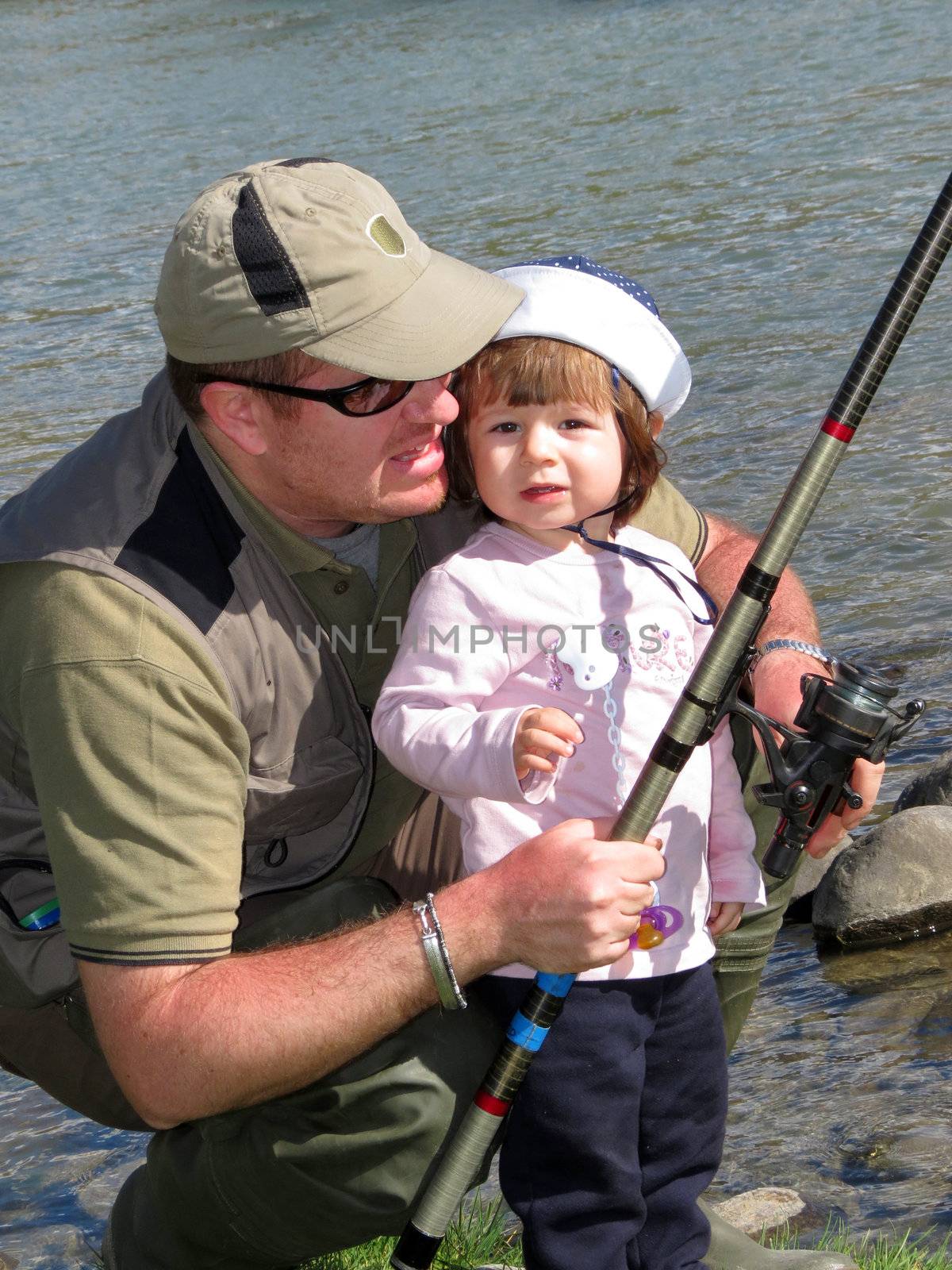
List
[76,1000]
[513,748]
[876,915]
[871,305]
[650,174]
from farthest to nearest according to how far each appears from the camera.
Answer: [650,174] → [871,305] → [876,915] → [76,1000] → [513,748]

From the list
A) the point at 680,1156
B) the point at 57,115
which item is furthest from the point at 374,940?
the point at 57,115

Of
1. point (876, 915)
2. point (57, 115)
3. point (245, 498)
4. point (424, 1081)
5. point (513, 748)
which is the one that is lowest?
point (876, 915)

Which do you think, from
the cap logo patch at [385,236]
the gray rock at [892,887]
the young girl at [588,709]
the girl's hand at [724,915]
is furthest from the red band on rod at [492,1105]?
the gray rock at [892,887]

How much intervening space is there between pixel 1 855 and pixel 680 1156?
4.16 feet

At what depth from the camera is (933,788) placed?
460 cm

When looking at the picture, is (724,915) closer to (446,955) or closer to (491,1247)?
(446,955)

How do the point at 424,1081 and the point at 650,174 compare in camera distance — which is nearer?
the point at 424,1081

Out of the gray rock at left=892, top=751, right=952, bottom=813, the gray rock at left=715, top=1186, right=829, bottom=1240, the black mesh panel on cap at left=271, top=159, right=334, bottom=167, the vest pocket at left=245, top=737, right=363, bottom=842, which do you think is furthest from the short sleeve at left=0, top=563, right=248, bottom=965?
the gray rock at left=892, top=751, right=952, bottom=813

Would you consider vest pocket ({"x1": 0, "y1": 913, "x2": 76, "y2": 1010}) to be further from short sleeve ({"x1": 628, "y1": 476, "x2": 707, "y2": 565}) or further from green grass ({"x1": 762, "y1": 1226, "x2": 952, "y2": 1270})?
green grass ({"x1": 762, "y1": 1226, "x2": 952, "y2": 1270})

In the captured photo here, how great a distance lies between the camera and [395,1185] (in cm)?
281

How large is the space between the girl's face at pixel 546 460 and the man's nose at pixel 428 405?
52 mm

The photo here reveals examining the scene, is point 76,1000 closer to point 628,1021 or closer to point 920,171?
point 628,1021

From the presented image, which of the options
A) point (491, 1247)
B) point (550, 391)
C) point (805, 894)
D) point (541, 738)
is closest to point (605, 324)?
point (550, 391)

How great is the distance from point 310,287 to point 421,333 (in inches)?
8.1
